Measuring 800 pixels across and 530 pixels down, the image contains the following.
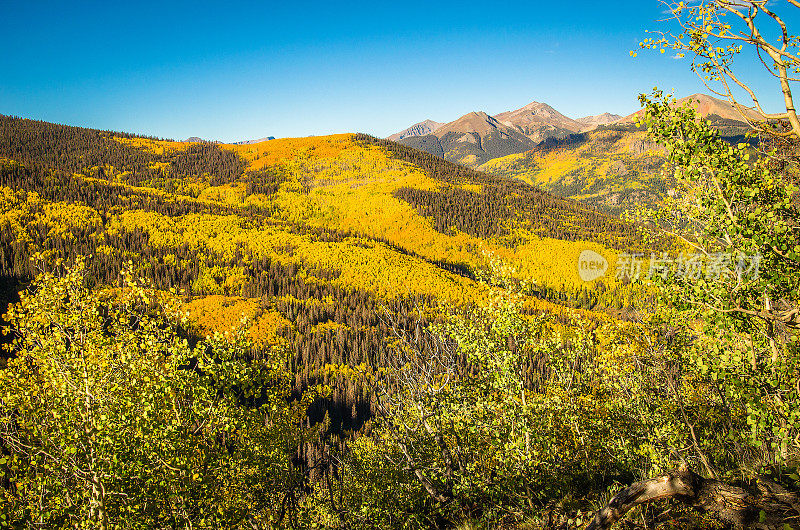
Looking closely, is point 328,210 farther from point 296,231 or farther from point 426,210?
point 426,210

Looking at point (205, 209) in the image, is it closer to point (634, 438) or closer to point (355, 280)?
point (355, 280)

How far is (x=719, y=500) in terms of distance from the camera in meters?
5.94

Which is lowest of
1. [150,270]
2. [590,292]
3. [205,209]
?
[590,292]

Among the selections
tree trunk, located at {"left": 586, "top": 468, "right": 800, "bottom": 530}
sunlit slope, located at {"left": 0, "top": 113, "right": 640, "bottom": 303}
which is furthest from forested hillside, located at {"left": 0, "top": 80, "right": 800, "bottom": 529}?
sunlit slope, located at {"left": 0, "top": 113, "right": 640, "bottom": 303}

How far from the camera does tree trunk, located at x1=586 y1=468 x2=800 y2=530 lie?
216 inches

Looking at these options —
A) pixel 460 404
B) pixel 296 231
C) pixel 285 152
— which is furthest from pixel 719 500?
pixel 285 152

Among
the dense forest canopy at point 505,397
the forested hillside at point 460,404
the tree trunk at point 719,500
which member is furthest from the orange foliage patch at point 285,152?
the tree trunk at point 719,500

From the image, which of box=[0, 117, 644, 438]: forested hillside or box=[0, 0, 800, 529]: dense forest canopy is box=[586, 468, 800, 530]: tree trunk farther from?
box=[0, 117, 644, 438]: forested hillside

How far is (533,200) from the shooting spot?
17938 centimetres

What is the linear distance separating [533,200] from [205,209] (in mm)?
137891

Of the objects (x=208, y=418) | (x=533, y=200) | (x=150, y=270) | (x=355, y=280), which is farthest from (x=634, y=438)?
(x=533, y=200)

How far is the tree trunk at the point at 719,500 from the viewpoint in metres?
5.49

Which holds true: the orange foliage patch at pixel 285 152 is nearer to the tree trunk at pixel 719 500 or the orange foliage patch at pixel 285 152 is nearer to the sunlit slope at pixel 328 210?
the sunlit slope at pixel 328 210

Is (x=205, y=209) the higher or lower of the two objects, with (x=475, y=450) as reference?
higher
